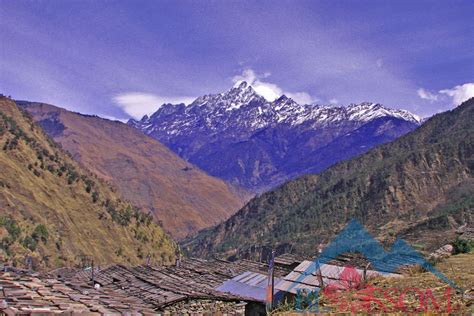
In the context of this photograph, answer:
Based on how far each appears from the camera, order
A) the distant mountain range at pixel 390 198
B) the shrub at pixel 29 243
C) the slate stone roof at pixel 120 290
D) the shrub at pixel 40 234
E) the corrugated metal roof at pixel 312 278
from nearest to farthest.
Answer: the slate stone roof at pixel 120 290
the corrugated metal roof at pixel 312 278
the shrub at pixel 29 243
the shrub at pixel 40 234
the distant mountain range at pixel 390 198

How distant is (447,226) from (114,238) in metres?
39.7

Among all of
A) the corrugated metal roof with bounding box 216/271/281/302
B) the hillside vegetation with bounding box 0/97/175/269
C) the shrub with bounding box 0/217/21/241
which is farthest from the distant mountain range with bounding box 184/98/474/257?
the corrugated metal roof with bounding box 216/271/281/302

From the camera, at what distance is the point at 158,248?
64.2 metres

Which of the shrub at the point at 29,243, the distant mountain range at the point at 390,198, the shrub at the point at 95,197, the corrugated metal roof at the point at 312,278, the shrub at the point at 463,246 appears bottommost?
the corrugated metal roof at the point at 312,278

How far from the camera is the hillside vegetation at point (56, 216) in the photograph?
4372 centimetres

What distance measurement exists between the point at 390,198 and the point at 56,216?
187ft

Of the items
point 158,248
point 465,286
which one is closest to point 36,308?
point 465,286

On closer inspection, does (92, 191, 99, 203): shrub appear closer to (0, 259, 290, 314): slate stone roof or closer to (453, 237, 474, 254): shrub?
(0, 259, 290, 314): slate stone roof

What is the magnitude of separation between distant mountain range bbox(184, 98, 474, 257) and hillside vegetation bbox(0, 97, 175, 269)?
27.6 m

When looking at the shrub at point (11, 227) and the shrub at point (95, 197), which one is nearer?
the shrub at point (11, 227)

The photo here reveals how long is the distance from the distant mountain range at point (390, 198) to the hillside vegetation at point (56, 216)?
2763cm

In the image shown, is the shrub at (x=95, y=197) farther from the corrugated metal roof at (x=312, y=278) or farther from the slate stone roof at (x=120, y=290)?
the corrugated metal roof at (x=312, y=278)

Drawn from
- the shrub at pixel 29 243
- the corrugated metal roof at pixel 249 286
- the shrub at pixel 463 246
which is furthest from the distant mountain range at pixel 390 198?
the corrugated metal roof at pixel 249 286

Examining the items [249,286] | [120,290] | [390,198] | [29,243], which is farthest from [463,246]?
[390,198]
